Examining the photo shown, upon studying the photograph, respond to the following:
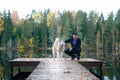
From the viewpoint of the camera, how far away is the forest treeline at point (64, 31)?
90.5 m

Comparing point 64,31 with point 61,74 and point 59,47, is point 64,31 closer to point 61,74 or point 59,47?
point 59,47

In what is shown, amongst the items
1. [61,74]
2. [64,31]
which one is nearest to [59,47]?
[61,74]

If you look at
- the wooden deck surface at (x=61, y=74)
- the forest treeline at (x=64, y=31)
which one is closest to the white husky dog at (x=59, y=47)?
the wooden deck surface at (x=61, y=74)

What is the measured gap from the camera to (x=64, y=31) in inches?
3725

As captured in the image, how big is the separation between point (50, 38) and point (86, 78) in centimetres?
8364

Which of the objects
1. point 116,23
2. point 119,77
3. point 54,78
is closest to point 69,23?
point 116,23

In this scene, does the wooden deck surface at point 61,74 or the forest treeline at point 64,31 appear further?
the forest treeline at point 64,31

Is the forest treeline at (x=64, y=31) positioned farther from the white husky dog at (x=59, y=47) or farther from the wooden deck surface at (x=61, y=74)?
the wooden deck surface at (x=61, y=74)

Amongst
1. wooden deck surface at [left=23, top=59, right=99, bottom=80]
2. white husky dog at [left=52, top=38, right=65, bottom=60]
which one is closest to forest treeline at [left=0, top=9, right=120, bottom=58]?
white husky dog at [left=52, top=38, right=65, bottom=60]

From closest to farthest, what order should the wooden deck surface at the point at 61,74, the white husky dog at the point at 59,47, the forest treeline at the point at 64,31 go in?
the wooden deck surface at the point at 61,74, the white husky dog at the point at 59,47, the forest treeline at the point at 64,31

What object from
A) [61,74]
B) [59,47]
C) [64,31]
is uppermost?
[64,31]

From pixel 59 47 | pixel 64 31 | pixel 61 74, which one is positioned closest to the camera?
pixel 61 74

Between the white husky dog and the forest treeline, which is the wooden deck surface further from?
the forest treeline

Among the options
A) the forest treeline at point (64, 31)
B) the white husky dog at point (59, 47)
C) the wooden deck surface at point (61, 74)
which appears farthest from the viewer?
the forest treeline at point (64, 31)
